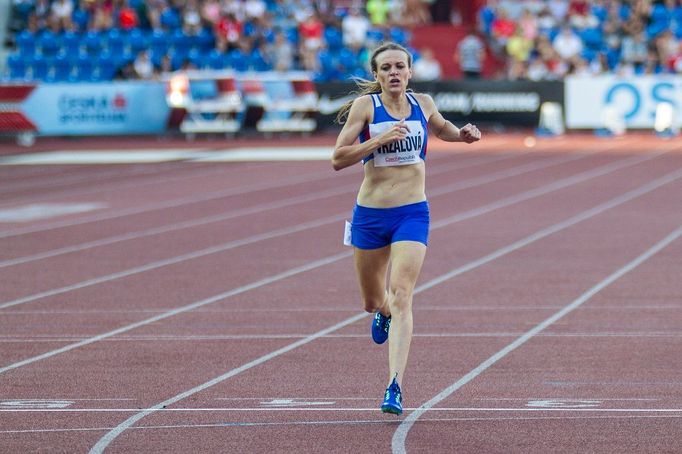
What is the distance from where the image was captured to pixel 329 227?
1739cm

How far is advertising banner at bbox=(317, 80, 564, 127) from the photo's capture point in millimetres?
33281

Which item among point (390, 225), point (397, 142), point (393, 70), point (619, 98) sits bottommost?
point (619, 98)

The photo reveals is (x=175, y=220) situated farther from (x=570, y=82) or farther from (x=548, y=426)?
(x=570, y=82)

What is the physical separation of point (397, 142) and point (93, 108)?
26337 mm

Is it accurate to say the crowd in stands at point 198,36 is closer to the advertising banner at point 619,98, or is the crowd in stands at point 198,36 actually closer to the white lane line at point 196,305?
the advertising banner at point 619,98

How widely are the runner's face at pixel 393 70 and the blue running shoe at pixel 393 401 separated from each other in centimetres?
152

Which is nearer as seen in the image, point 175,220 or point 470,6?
point 175,220

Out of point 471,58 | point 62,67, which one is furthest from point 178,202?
point 62,67

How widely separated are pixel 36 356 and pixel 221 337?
4.23ft

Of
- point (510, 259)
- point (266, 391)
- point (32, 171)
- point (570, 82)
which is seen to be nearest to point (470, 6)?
point (570, 82)

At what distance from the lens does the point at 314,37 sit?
3569cm

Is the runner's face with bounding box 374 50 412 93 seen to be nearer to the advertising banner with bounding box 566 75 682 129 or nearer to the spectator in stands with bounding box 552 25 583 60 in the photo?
the advertising banner with bounding box 566 75 682 129

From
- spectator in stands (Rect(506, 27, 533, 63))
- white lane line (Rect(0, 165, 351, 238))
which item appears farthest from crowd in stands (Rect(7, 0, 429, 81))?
white lane line (Rect(0, 165, 351, 238))

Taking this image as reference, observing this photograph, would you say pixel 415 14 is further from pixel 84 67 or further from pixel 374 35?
pixel 84 67
